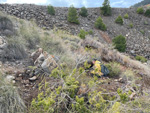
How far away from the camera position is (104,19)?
1900cm

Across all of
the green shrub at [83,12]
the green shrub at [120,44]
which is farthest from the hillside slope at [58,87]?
the green shrub at [83,12]

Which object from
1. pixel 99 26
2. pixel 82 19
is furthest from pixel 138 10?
pixel 82 19

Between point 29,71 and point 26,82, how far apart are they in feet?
1.42

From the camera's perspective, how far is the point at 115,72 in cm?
420

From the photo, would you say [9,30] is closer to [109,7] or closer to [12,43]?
[12,43]

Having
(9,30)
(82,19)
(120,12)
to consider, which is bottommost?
(9,30)

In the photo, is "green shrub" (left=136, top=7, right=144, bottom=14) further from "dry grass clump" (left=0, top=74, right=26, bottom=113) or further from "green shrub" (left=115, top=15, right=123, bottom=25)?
"dry grass clump" (left=0, top=74, right=26, bottom=113)

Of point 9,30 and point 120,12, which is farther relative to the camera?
point 120,12

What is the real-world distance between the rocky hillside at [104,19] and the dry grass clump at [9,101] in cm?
1031

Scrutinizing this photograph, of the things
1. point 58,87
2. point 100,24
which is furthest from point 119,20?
point 58,87

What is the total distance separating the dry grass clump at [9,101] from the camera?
168 centimetres

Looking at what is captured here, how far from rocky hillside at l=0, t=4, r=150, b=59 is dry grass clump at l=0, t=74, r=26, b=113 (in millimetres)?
10306

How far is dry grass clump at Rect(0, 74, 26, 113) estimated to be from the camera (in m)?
1.68

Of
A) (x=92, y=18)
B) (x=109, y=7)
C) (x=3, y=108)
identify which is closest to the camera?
(x=3, y=108)
